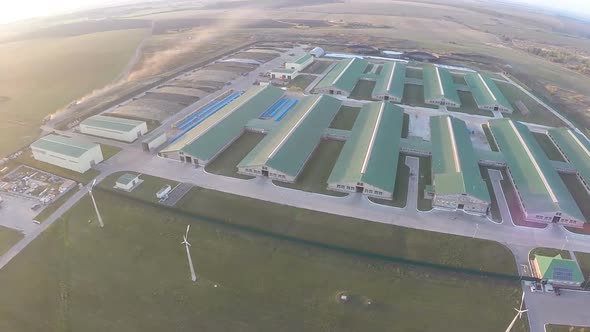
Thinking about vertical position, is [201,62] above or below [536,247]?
above

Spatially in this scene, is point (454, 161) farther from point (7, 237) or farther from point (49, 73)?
point (49, 73)

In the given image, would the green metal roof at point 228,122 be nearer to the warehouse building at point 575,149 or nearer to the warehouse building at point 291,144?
the warehouse building at point 291,144

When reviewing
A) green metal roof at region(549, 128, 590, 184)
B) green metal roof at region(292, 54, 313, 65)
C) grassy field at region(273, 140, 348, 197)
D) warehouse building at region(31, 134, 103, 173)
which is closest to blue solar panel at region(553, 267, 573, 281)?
green metal roof at region(549, 128, 590, 184)

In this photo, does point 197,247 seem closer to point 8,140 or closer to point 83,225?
point 83,225

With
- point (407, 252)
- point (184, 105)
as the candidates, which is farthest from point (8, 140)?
point (407, 252)

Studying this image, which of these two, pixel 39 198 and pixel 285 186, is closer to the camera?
pixel 39 198

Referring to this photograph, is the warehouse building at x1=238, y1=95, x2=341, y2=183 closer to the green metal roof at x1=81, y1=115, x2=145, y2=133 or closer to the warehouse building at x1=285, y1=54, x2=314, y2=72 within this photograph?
the green metal roof at x1=81, y1=115, x2=145, y2=133

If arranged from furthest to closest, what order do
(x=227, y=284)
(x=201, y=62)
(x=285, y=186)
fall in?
(x=201, y=62)
(x=285, y=186)
(x=227, y=284)
